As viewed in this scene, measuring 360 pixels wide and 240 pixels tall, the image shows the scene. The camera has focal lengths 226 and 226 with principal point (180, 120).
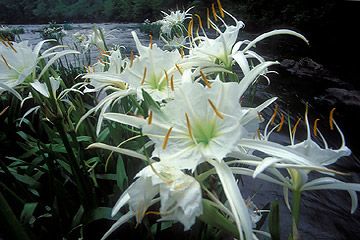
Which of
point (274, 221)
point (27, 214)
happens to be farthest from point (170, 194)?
point (27, 214)

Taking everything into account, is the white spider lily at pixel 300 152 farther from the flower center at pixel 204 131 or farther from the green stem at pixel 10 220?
the green stem at pixel 10 220

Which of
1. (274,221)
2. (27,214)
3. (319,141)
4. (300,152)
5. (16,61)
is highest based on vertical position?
(16,61)

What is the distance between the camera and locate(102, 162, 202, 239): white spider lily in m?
0.30

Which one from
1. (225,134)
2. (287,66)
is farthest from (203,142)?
(287,66)

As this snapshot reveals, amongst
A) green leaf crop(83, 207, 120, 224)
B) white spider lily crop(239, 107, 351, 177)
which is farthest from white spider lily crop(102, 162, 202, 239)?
green leaf crop(83, 207, 120, 224)

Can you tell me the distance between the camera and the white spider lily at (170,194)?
0.30 metres

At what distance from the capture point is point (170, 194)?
317mm

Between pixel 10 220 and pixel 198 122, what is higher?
pixel 198 122

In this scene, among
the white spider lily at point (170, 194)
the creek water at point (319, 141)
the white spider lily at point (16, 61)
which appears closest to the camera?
the white spider lily at point (170, 194)

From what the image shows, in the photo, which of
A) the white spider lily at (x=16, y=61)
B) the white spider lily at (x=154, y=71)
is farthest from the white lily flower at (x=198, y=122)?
the white spider lily at (x=16, y=61)

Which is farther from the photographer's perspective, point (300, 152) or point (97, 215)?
point (97, 215)

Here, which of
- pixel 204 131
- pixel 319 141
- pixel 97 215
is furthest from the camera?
pixel 319 141

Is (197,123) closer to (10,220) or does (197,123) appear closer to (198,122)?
(198,122)

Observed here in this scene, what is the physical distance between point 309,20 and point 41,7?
29.1 feet
